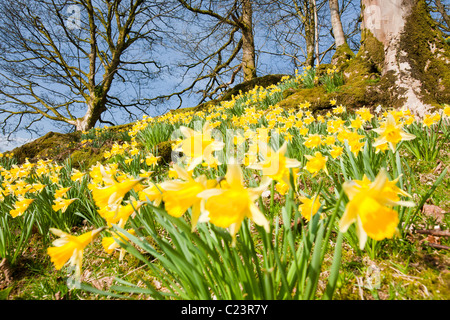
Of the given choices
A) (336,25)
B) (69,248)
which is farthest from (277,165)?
(336,25)

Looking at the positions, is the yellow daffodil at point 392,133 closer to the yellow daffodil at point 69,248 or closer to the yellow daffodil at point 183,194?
the yellow daffodil at point 183,194

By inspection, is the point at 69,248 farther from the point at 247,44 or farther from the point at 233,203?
the point at 247,44

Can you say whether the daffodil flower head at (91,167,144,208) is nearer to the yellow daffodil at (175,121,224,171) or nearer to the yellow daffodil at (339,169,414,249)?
the yellow daffodil at (175,121,224,171)

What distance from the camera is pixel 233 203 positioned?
1.96 feet

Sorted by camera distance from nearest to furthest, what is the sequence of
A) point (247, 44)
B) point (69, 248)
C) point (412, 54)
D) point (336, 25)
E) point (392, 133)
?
point (69, 248) < point (392, 133) < point (412, 54) < point (336, 25) < point (247, 44)

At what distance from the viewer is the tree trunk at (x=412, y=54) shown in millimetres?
2874

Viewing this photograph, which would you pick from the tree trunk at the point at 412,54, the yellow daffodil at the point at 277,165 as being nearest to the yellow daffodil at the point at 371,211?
the yellow daffodil at the point at 277,165

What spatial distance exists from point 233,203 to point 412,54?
4.00 metres

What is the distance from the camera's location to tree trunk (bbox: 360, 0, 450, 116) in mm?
2874

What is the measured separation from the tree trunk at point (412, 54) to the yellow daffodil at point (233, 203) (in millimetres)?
3258

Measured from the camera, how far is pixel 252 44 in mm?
10609
